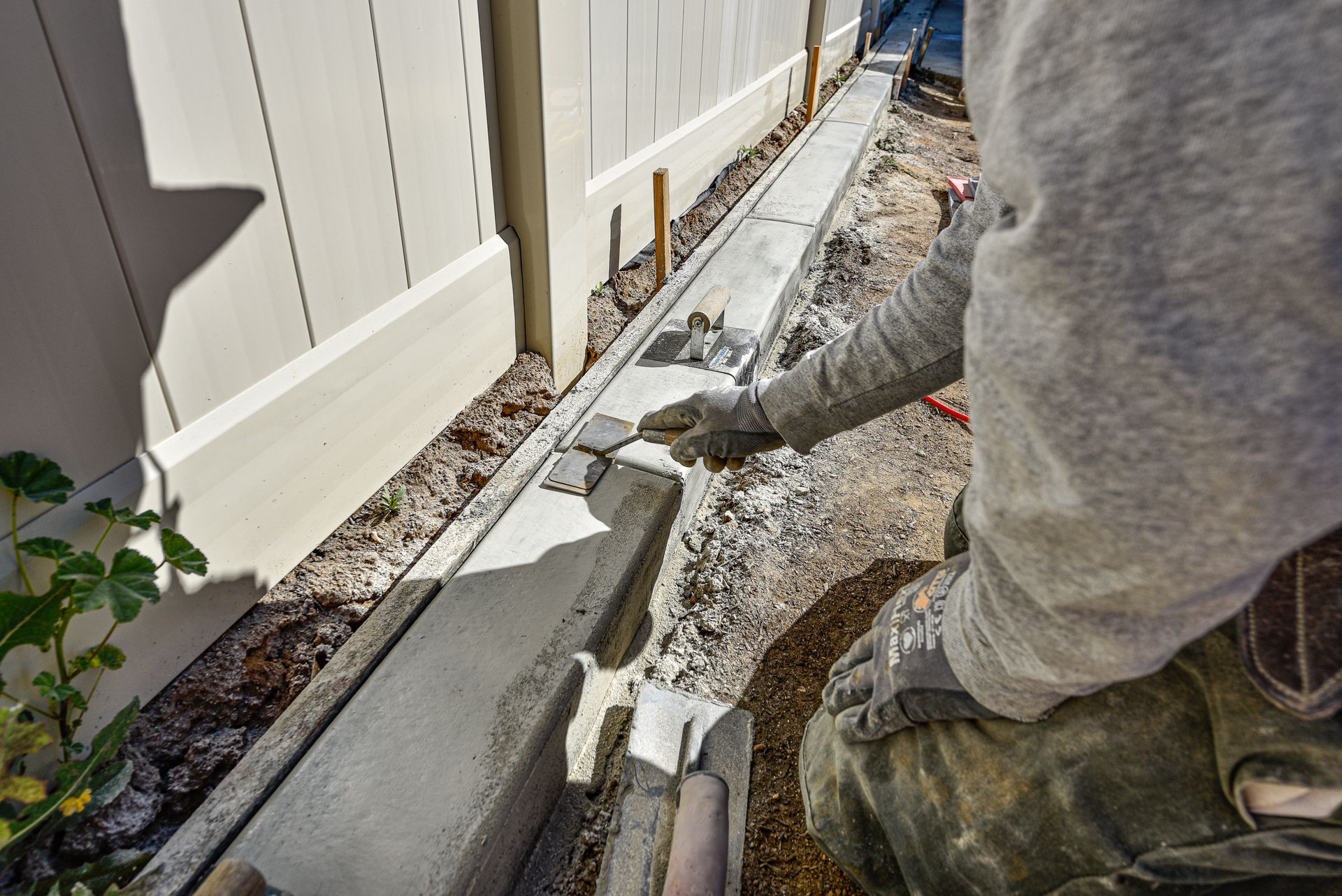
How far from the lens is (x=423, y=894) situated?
135 centimetres

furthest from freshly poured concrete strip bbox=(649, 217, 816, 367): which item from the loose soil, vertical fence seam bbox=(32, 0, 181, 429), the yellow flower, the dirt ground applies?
the yellow flower

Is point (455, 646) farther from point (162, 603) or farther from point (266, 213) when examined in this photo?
point (266, 213)

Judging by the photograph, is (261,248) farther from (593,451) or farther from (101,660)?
(593,451)

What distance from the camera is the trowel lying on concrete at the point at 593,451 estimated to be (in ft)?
7.73

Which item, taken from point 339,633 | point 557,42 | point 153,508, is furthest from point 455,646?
point 557,42

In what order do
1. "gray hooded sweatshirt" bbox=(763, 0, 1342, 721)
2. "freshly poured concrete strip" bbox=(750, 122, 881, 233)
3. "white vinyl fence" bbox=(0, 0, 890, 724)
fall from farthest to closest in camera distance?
1. "freshly poured concrete strip" bbox=(750, 122, 881, 233)
2. "white vinyl fence" bbox=(0, 0, 890, 724)
3. "gray hooded sweatshirt" bbox=(763, 0, 1342, 721)

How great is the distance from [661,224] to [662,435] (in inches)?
83.9

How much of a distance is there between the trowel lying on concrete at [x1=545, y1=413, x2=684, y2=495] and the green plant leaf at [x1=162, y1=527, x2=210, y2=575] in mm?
1069

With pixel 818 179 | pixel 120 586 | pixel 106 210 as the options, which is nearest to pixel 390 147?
pixel 106 210

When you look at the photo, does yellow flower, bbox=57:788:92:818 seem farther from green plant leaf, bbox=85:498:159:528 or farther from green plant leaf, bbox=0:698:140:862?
green plant leaf, bbox=85:498:159:528

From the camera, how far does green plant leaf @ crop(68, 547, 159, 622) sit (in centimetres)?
130

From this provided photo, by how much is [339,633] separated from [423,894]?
86cm

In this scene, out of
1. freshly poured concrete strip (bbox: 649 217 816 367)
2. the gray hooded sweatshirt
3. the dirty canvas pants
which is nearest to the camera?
the gray hooded sweatshirt

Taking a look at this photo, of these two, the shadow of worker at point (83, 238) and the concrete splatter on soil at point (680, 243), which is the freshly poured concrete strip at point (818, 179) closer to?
the concrete splatter on soil at point (680, 243)
